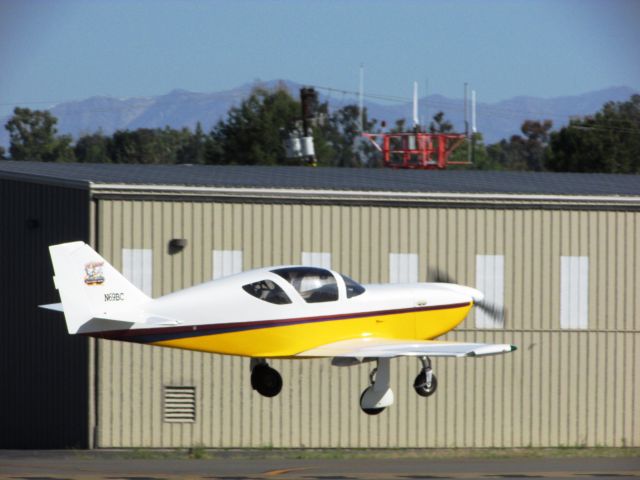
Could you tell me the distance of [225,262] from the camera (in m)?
30.8

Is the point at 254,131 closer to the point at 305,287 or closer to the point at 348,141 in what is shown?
the point at 348,141

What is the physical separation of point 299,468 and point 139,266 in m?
6.32

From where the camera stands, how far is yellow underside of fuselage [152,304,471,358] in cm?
2091

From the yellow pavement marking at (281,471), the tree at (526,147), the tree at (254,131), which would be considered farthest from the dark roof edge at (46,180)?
the tree at (526,147)

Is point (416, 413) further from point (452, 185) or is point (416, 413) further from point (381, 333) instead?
point (381, 333)

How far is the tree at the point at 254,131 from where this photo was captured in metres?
91.6

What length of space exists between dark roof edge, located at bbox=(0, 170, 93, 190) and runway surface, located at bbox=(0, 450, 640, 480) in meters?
6.50

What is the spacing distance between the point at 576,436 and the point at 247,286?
14.7m

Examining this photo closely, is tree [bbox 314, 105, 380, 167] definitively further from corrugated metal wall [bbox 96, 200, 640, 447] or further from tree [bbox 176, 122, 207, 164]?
corrugated metal wall [bbox 96, 200, 640, 447]

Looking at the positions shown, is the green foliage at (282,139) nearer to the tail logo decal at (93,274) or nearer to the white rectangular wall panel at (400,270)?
the white rectangular wall panel at (400,270)

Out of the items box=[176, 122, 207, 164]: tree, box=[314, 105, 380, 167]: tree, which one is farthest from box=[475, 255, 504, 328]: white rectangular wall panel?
box=[176, 122, 207, 164]: tree

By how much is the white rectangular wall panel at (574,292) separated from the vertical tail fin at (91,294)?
1489 cm

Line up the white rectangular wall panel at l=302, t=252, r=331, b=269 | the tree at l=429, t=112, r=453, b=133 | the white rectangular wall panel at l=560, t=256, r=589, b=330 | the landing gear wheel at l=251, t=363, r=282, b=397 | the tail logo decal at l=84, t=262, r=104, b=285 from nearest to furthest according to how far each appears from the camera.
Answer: the tail logo decal at l=84, t=262, r=104, b=285 → the landing gear wheel at l=251, t=363, r=282, b=397 → the white rectangular wall panel at l=302, t=252, r=331, b=269 → the white rectangular wall panel at l=560, t=256, r=589, b=330 → the tree at l=429, t=112, r=453, b=133

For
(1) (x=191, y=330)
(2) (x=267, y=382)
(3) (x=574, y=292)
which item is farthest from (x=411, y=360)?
(1) (x=191, y=330)
